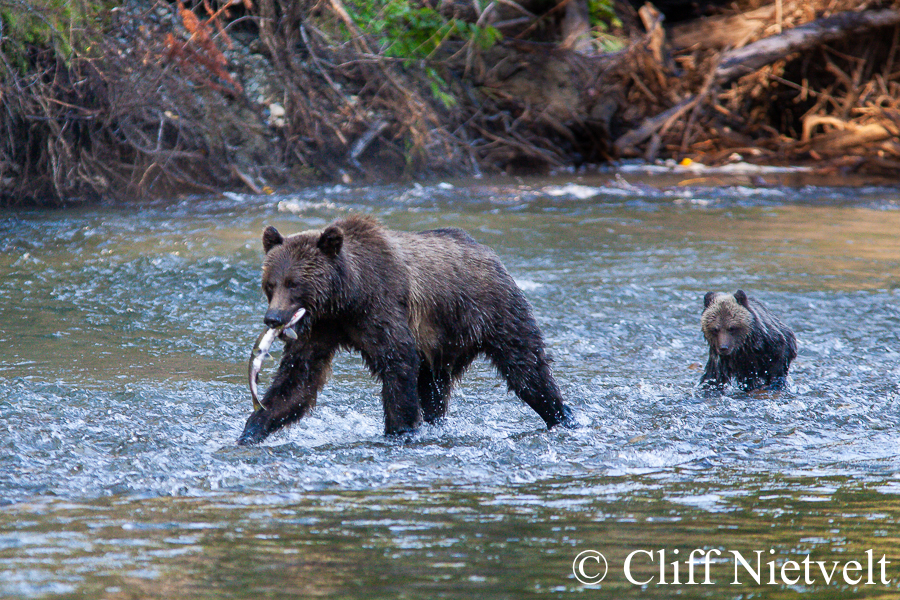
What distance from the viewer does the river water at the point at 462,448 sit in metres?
3.69

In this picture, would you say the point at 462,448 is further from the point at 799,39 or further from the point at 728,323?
the point at 799,39

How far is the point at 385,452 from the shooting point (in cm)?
546

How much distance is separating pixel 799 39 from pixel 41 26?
50.7 feet

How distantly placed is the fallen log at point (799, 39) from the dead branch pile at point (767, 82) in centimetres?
2

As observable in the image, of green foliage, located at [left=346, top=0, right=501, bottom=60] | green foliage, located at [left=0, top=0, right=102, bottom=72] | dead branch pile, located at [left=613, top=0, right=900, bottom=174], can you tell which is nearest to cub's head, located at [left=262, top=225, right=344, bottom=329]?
green foliage, located at [left=0, top=0, right=102, bottom=72]

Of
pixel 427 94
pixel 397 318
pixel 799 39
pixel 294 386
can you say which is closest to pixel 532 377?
pixel 397 318

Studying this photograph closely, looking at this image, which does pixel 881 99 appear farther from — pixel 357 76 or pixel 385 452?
pixel 385 452

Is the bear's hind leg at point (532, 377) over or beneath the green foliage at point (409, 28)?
beneath

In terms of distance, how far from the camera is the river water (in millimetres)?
3688

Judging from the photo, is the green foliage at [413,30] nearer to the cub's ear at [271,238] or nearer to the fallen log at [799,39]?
the fallen log at [799,39]

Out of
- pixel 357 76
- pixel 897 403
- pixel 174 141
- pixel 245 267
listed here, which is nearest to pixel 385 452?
pixel 897 403

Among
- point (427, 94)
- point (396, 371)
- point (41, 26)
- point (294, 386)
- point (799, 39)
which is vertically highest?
point (41, 26)

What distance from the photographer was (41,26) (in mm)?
11867

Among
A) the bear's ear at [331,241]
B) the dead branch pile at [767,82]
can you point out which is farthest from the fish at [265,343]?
the dead branch pile at [767,82]
